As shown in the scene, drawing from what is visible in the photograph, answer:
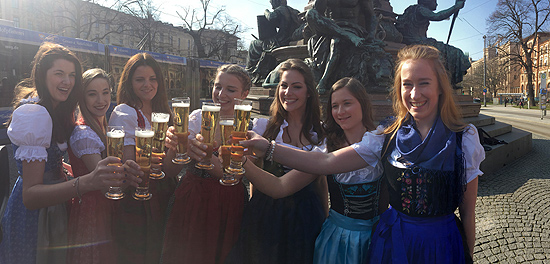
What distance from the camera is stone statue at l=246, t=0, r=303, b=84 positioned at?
446 inches

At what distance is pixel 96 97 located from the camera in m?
2.22

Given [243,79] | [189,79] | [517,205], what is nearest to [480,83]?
[189,79]

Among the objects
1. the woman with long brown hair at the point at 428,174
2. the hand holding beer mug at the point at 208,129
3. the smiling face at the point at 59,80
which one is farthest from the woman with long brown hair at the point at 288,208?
the smiling face at the point at 59,80

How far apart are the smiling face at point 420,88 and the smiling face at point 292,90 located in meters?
0.74

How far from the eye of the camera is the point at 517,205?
436 cm

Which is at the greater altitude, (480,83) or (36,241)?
(480,83)

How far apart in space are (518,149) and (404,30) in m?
6.10

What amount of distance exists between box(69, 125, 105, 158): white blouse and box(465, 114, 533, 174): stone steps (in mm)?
6357

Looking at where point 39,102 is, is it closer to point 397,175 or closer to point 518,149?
point 397,175

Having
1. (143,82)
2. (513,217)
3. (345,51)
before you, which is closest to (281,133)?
(143,82)

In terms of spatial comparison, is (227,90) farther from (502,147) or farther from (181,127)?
(502,147)

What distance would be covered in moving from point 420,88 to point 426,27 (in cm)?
1227

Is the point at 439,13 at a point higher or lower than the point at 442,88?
higher

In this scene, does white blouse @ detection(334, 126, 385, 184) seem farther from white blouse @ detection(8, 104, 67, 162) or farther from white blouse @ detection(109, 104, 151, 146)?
white blouse @ detection(8, 104, 67, 162)
